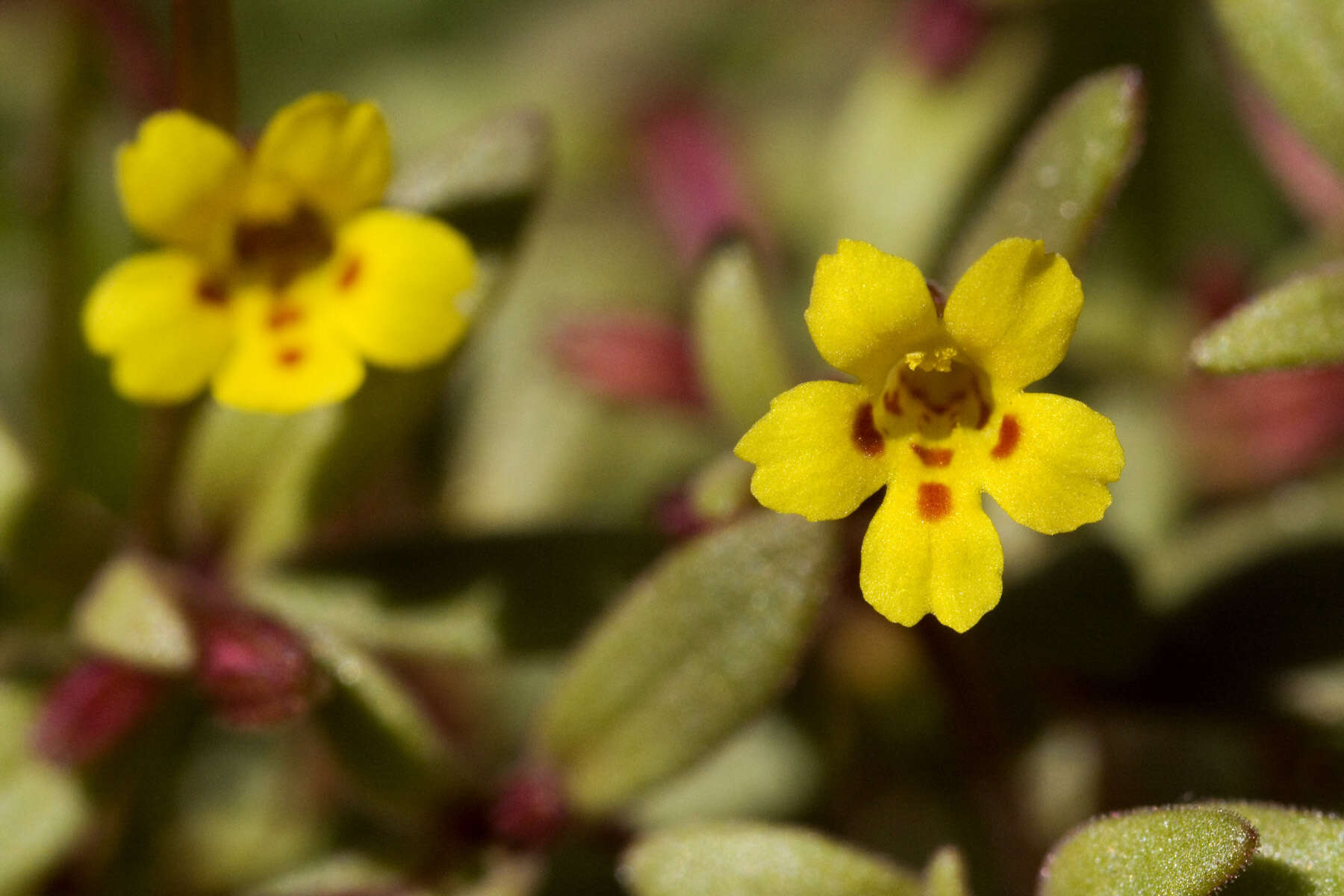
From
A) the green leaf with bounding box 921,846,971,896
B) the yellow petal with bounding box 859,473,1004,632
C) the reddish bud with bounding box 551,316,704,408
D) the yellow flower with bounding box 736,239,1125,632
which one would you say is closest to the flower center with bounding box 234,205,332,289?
the yellow flower with bounding box 736,239,1125,632

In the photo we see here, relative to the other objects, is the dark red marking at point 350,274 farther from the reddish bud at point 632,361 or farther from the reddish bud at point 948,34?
the reddish bud at point 948,34

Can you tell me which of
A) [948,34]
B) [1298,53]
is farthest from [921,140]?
[1298,53]

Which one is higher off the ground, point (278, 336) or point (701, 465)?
point (701, 465)

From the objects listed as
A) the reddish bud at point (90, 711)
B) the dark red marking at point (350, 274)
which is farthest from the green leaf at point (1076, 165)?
the reddish bud at point (90, 711)

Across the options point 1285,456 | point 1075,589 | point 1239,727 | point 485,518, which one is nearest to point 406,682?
point 485,518

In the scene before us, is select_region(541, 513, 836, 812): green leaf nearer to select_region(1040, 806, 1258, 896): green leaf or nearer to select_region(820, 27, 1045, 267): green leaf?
select_region(1040, 806, 1258, 896): green leaf

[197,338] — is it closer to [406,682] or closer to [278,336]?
[278,336]
